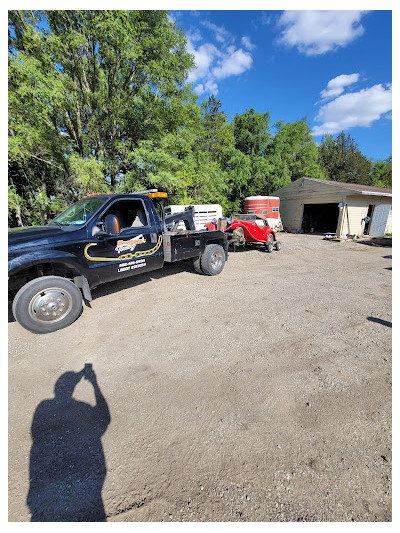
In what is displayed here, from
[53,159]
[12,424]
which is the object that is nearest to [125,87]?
[53,159]

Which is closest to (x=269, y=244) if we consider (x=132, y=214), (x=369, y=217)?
(x=132, y=214)

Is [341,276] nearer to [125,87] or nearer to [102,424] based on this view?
[102,424]

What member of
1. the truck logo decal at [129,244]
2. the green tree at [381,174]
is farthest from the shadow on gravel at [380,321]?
the green tree at [381,174]

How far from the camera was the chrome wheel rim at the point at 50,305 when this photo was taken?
333 centimetres

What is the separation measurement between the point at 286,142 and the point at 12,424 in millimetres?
31056

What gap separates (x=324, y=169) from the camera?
115ft

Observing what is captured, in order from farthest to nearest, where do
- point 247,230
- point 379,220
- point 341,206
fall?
point 379,220 < point 341,206 < point 247,230

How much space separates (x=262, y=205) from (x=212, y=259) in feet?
37.9

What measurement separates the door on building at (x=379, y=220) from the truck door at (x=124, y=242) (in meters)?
19.5

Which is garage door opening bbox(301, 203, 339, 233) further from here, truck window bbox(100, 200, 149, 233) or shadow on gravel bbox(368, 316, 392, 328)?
truck window bbox(100, 200, 149, 233)

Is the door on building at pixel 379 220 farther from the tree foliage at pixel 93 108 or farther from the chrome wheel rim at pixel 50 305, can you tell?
the chrome wheel rim at pixel 50 305

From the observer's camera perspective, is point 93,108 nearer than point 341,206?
Yes

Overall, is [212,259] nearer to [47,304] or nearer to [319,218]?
[47,304]

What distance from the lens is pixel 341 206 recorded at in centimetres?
1573
